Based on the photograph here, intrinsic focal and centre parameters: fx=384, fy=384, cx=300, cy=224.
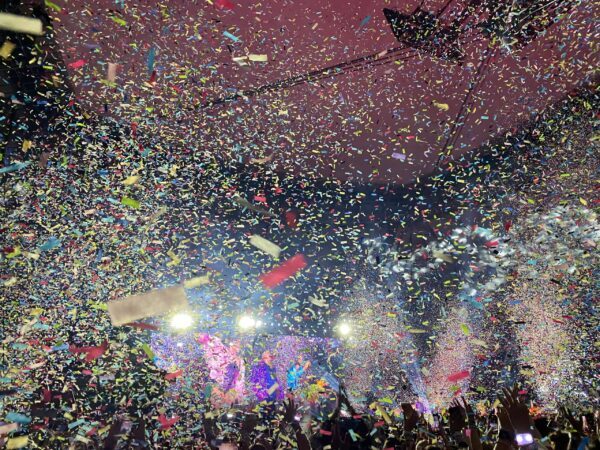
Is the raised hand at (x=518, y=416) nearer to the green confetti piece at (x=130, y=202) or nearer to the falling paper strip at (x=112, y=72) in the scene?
the falling paper strip at (x=112, y=72)

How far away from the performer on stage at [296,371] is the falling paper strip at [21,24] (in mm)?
13848

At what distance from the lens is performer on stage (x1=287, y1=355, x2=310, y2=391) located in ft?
52.4

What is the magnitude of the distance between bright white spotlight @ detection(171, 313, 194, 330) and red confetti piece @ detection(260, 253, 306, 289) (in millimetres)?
3192

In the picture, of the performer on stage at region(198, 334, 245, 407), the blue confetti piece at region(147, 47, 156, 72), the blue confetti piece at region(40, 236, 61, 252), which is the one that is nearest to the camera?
the blue confetti piece at region(147, 47, 156, 72)

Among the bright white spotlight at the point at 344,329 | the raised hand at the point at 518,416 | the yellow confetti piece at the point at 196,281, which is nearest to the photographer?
the raised hand at the point at 518,416

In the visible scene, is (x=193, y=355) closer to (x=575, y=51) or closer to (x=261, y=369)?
(x=261, y=369)

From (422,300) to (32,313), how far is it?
39.5 feet

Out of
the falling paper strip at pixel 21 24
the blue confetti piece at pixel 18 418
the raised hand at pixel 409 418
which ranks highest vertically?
the falling paper strip at pixel 21 24

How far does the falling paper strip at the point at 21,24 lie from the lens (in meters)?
4.24

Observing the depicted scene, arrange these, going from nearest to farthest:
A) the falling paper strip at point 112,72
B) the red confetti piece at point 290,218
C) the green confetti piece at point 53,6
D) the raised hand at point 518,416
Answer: the raised hand at point 518,416 < the green confetti piece at point 53,6 < the falling paper strip at point 112,72 < the red confetti piece at point 290,218

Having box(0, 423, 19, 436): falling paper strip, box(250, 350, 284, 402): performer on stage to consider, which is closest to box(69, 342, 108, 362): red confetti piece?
box(0, 423, 19, 436): falling paper strip

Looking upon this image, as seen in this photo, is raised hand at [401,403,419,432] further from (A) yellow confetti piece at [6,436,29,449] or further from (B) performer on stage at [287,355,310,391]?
(B) performer on stage at [287,355,310,391]

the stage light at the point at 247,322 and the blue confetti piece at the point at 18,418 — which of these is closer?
the blue confetti piece at the point at 18,418

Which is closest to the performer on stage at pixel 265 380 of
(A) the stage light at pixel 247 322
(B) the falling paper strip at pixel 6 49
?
(A) the stage light at pixel 247 322
